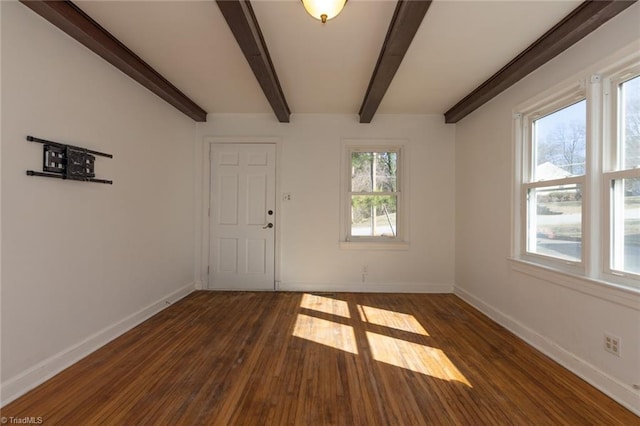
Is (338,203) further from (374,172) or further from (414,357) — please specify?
(414,357)

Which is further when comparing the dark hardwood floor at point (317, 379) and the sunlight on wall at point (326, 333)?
the sunlight on wall at point (326, 333)

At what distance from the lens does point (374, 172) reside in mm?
4539

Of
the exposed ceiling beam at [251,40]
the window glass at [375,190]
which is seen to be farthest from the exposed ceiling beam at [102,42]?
the window glass at [375,190]

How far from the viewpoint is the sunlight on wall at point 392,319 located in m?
3.07

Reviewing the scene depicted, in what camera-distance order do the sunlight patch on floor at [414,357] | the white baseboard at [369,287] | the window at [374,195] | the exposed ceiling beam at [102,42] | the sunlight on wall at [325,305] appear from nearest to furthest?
the exposed ceiling beam at [102,42] < the sunlight patch on floor at [414,357] < the sunlight on wall at [325,305] < the white baseboard at [369,287] < the window at [374,195]

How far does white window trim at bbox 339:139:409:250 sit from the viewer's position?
4391 millimetres

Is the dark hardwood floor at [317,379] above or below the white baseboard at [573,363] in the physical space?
below

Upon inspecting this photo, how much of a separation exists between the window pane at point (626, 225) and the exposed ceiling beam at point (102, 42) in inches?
154

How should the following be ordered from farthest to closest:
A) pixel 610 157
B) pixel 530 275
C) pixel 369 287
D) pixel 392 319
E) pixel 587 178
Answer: pixel 369 287
pixel 392 319
pixel 530 275
pixel 587 178
pixel 610 157

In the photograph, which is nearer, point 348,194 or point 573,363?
point 573,363

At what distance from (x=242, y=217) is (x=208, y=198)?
0.58 m

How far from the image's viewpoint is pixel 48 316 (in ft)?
6.96

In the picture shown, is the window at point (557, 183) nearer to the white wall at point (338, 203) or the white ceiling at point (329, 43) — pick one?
the white ceiling at point (329, 43)

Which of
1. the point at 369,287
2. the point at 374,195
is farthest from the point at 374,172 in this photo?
the point at 369,287
